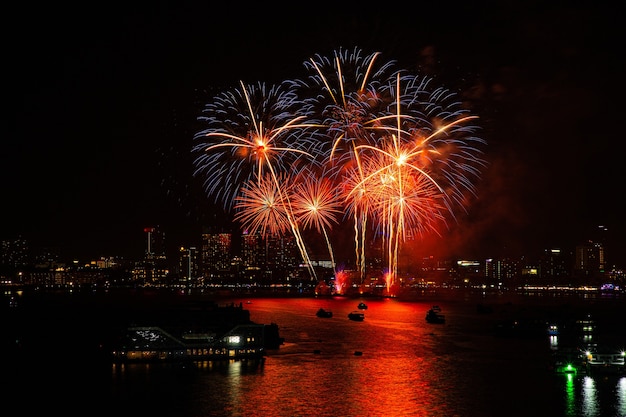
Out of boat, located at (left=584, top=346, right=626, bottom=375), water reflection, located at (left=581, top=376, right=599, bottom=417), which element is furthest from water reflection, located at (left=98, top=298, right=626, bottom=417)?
boat, located at (left=584, top=346, right=626, bottom=375)

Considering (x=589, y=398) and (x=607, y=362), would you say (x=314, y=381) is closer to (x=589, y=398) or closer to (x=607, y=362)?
(x=589, y=398)

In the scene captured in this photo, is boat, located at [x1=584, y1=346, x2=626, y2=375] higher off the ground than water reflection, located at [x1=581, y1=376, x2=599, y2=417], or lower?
higher

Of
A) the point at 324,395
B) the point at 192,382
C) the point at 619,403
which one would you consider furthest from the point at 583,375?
the point at 192,382

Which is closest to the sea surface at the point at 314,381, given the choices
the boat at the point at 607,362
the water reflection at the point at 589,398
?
the water reflection at the point at 589,398

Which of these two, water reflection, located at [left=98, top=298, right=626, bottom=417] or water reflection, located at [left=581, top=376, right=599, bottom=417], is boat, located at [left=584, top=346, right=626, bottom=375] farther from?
water reflection, located at [left=581, top=376, right=599, bottom=417]

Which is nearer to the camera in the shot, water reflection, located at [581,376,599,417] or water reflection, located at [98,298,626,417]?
water reflection, located at [581,376,599,417]

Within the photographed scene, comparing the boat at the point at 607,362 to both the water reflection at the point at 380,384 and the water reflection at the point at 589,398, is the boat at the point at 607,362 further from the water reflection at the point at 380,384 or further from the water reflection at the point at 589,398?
the water reflection at the point at 589,398

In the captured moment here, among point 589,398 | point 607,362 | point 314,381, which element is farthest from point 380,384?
point 607,362

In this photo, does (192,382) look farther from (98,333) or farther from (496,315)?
(496,315)

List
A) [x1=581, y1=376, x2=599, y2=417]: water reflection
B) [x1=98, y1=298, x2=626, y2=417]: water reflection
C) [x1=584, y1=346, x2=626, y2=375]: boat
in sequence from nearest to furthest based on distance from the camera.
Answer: [x1=581, y1=376, x2=599, y2=417]: water reflection
[x1=98, y1=298, x2=626, y2=417]: water reflection
[x1=584, y1=346, x2=626, y2=375]: boat
